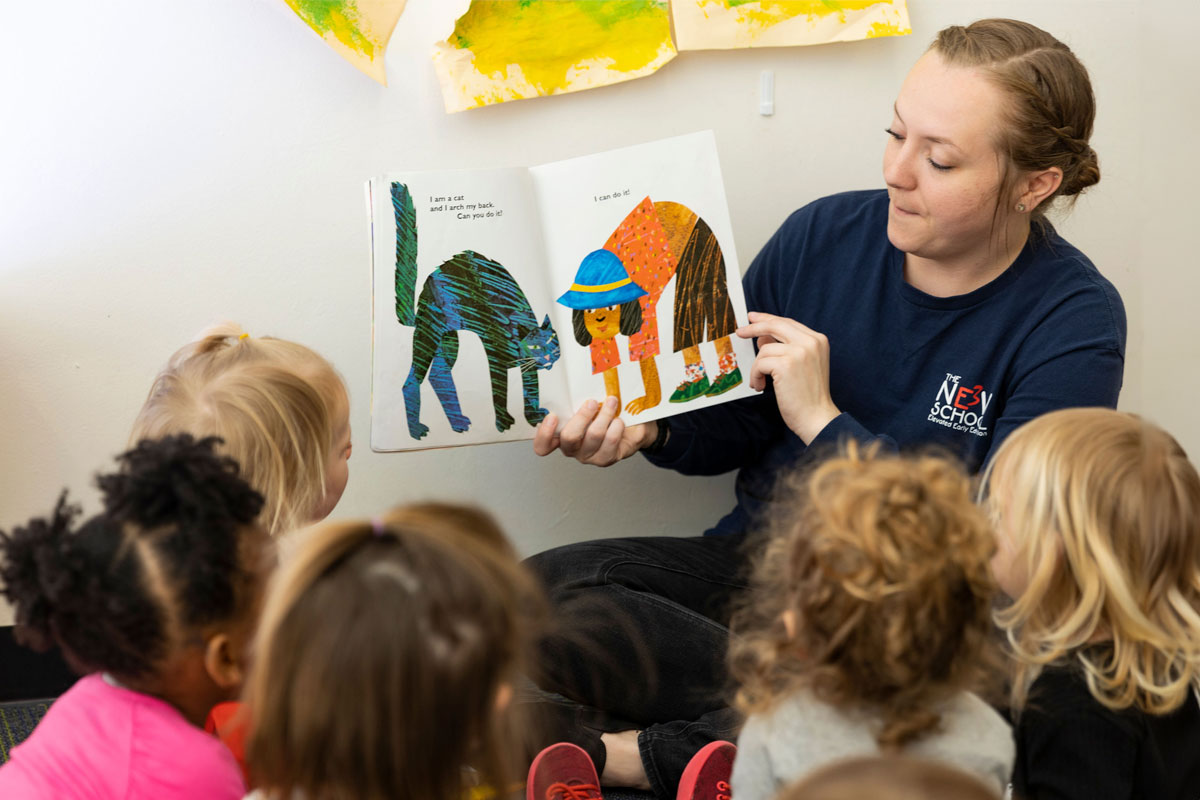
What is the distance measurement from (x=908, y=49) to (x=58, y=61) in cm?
111

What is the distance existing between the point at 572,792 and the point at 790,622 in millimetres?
451

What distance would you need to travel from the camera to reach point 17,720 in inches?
51.8

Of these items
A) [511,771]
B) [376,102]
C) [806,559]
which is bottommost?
[511,771]

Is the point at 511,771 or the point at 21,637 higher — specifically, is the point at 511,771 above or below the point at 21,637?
below

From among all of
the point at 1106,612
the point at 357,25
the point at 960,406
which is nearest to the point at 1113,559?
the point at 1106,612

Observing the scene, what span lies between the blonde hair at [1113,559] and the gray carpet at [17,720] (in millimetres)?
1153

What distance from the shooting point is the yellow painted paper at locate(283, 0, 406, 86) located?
1.23 m

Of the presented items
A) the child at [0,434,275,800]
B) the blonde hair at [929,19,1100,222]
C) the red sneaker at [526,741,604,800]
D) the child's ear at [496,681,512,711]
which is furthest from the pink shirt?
the blonde hair at [929,19,1100,222]

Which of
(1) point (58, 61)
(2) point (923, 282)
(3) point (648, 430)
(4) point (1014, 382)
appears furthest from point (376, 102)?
(4) point (1014, 382)

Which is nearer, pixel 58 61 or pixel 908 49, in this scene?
pixel 58 61

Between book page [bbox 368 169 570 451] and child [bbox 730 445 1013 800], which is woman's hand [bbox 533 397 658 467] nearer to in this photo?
book page [bbox 368 169 570 451]

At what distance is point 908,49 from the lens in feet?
4.79

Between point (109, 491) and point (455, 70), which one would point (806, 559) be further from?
point (455, 70)

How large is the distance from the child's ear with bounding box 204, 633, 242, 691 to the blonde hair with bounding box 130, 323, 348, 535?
0.20 m
